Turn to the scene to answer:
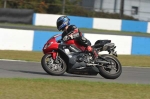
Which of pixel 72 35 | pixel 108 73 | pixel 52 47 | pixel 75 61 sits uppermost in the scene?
pixel 72 35

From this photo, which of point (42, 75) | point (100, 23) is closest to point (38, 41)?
point (42, 75)

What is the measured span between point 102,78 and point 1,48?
355 inches

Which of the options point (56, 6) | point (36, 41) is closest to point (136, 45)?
point (36, 41)

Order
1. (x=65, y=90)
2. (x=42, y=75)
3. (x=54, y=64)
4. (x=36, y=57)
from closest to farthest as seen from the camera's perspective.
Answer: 1. (x=65, y=90)
2. (x=54, y=64)
3. (x=42, y=75)
4. (x=36, y=57)

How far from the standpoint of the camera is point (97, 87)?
29.6 feet

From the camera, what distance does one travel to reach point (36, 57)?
674 inches

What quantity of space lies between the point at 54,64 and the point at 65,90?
2.40 meters

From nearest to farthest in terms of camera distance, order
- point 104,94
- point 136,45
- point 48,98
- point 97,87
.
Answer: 1. point 48,98
2. point 104,94
3. point 97,87
4. point 136,45

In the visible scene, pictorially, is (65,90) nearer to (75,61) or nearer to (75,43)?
(75,61)

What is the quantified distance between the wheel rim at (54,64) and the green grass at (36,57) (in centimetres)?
501

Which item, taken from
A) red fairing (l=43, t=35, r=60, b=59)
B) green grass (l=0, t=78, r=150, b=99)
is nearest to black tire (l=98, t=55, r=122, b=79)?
red fairing (l=43, t=35, r=60, b=59)

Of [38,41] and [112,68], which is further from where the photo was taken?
[38,41]

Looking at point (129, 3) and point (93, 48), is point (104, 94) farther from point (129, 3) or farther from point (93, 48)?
point (129, 3)

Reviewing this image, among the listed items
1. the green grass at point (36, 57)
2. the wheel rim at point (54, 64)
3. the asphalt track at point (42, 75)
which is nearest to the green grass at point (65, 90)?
the asphalt track at point (42, 75)
